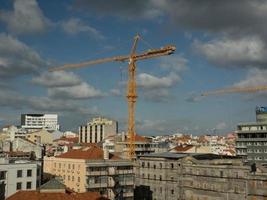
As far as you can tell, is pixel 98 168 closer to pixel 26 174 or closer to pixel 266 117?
pixel 26 174

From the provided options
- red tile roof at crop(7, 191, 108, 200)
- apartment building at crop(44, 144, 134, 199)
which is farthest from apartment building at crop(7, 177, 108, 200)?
apartment building at crop(44, 144, 134, 199)

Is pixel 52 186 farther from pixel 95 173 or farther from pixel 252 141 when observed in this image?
pixel 252 141

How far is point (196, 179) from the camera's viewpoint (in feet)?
323

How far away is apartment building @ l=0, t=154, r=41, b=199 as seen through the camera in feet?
273

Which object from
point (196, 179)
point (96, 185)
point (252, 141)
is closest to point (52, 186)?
point (96, 185)

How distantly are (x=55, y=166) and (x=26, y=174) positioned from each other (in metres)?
25.7

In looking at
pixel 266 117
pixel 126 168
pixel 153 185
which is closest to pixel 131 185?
pixel 126 168

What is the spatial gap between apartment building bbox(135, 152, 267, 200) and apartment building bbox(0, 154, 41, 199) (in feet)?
117

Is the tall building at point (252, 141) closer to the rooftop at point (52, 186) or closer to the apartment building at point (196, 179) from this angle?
the apartment building at point (196, 179)

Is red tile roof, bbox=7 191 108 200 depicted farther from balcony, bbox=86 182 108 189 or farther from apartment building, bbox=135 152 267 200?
apartment building, bbox=135 152 267 200

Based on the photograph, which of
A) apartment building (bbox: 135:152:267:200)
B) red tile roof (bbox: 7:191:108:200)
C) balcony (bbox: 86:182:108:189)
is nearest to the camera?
red tile roof (bbox: 7:191:108:200)

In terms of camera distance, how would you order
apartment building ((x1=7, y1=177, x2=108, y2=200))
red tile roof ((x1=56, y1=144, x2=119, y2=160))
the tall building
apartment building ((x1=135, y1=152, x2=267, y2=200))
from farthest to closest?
the tall building, red tile roof ((x1=56, y1=144, x2=119, y2=160)), apartment building ((x1=135, y1=152, x2=267, y2=200)), apartment building ((x1=7, y1=177, x2=108, y2=200))

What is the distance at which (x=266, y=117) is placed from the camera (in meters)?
159

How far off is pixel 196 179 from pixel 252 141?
51.9 metres
